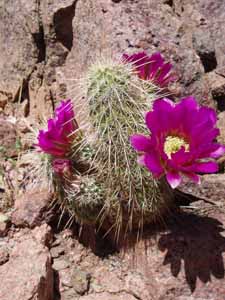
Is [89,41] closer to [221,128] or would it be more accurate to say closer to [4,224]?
[221,128]

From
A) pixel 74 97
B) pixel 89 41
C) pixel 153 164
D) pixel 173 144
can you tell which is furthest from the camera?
pixel 89 41

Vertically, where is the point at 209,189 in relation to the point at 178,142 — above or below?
below

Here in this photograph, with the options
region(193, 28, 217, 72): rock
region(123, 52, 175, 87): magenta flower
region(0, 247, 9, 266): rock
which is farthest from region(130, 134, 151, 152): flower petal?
region(193, 28, 217, 72): rock

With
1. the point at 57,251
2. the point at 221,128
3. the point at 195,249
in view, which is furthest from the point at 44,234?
the point at 221,128

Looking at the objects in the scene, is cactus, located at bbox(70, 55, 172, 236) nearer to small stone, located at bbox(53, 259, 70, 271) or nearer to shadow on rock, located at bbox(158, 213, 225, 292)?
shadow on rock, located at bbox(158, 213, 225, 292)

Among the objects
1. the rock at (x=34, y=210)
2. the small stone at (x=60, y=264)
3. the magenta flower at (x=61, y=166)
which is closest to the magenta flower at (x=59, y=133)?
the magenta flower at (x=61, y=166)

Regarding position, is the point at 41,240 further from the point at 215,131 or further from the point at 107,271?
the point at 215,131
